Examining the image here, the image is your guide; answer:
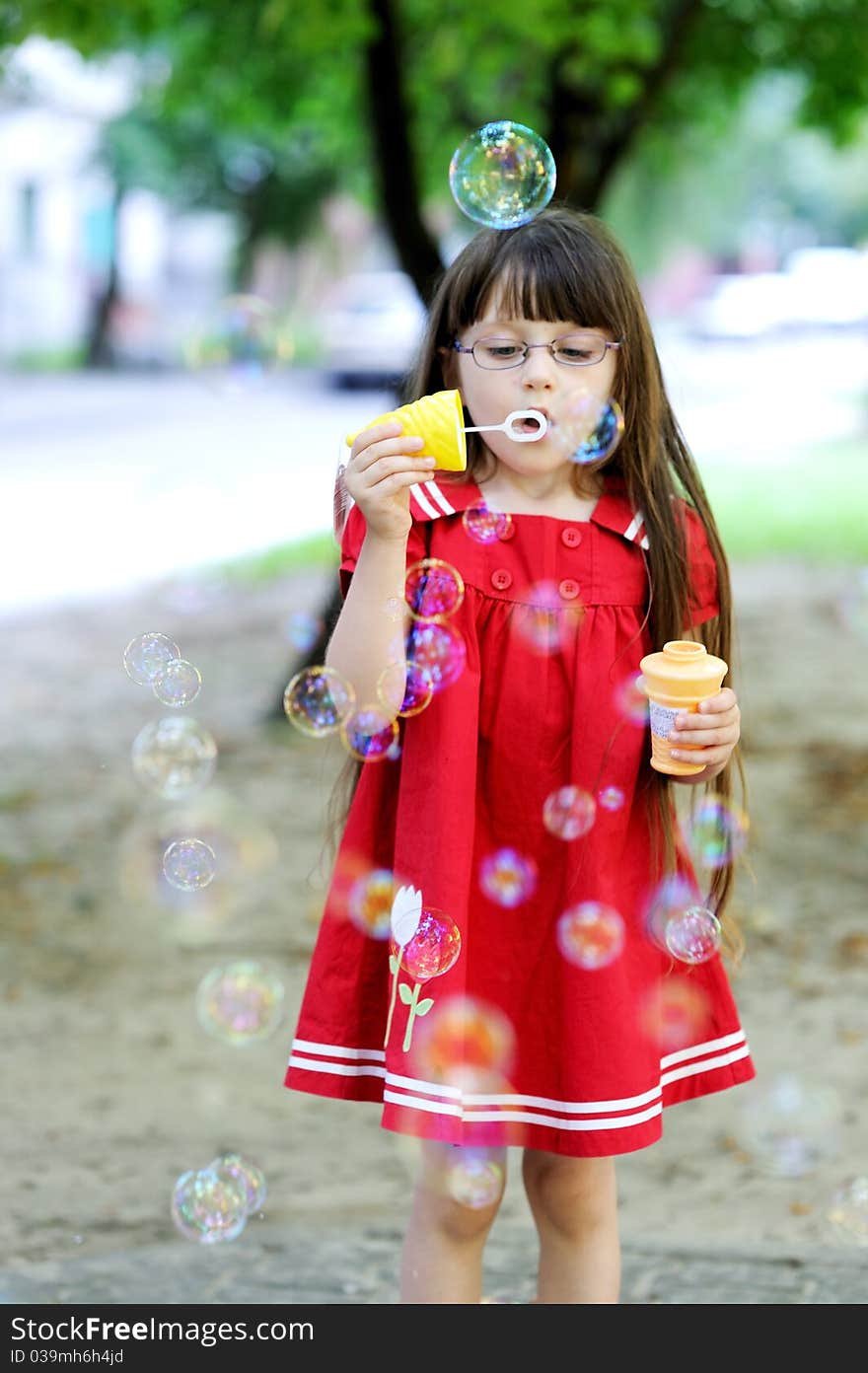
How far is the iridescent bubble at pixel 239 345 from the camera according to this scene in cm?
358

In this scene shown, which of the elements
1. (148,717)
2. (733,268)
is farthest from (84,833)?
(733,268)

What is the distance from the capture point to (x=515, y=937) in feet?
7.04

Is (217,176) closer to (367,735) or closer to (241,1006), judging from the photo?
(241,1006)

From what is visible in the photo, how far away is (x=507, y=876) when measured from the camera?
212 centimetres

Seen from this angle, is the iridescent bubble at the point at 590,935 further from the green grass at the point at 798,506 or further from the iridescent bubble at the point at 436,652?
the green grass at the point at 798,506

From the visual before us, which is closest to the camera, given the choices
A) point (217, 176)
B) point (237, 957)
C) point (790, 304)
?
point (237, 957)

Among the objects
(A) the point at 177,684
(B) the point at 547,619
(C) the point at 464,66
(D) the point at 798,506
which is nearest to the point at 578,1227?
(B) the point at 547,619

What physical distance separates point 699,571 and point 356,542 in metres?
0.50

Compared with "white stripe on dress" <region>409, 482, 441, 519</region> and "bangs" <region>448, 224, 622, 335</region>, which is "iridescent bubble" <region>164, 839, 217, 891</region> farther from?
"bangs" <region>448, 224, 622, 335</region>

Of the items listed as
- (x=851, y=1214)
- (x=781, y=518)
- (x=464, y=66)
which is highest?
A: (x=464, y=66)

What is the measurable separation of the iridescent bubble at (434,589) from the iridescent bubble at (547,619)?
0.29 ft

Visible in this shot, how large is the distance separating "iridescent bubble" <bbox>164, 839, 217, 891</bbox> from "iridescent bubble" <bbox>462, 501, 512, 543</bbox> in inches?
33.1
